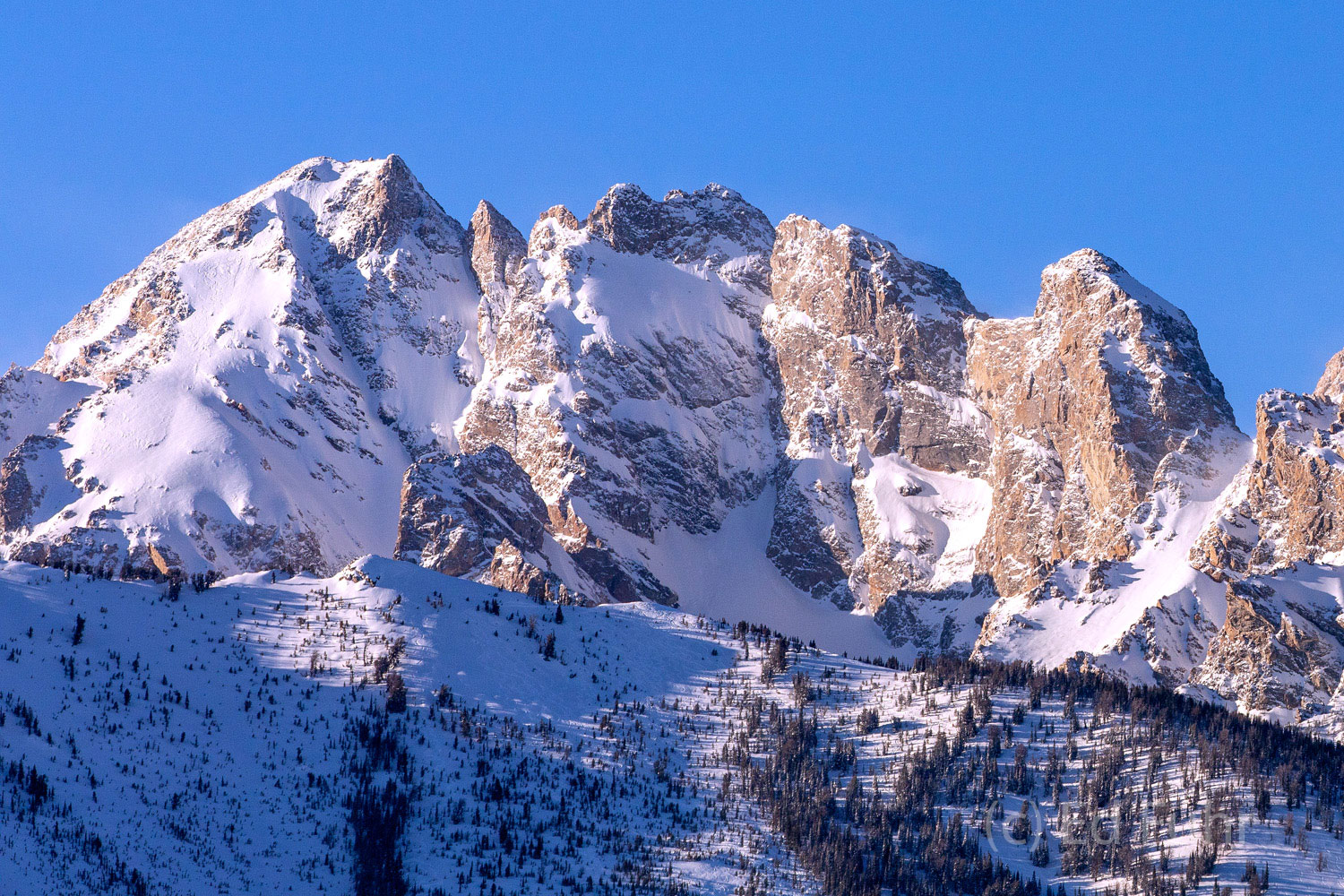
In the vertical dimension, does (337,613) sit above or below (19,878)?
above

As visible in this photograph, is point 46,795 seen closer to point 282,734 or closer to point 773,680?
point 282,734

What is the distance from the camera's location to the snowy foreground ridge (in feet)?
349

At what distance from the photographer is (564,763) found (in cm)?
12500

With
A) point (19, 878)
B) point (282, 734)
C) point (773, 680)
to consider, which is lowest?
point (19, 878)

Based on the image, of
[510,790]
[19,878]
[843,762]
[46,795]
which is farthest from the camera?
[843,762]

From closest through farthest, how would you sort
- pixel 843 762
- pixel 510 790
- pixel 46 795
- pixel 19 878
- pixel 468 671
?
pixel 19 878, pixel 46 795, pixel 510 790, pixel 843 762, pixel 468 671

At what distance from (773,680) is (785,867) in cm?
3647

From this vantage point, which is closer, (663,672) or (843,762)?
(843,762)

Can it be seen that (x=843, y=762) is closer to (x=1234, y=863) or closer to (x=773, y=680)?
(x=773, y=680)

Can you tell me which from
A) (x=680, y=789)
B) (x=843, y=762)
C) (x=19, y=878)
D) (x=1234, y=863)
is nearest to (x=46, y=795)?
(x=19, y=878)

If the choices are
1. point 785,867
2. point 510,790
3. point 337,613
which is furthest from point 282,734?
point 785,867

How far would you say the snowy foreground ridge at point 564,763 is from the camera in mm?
106312

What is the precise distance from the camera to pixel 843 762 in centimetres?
12706

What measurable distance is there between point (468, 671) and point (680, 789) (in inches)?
993
